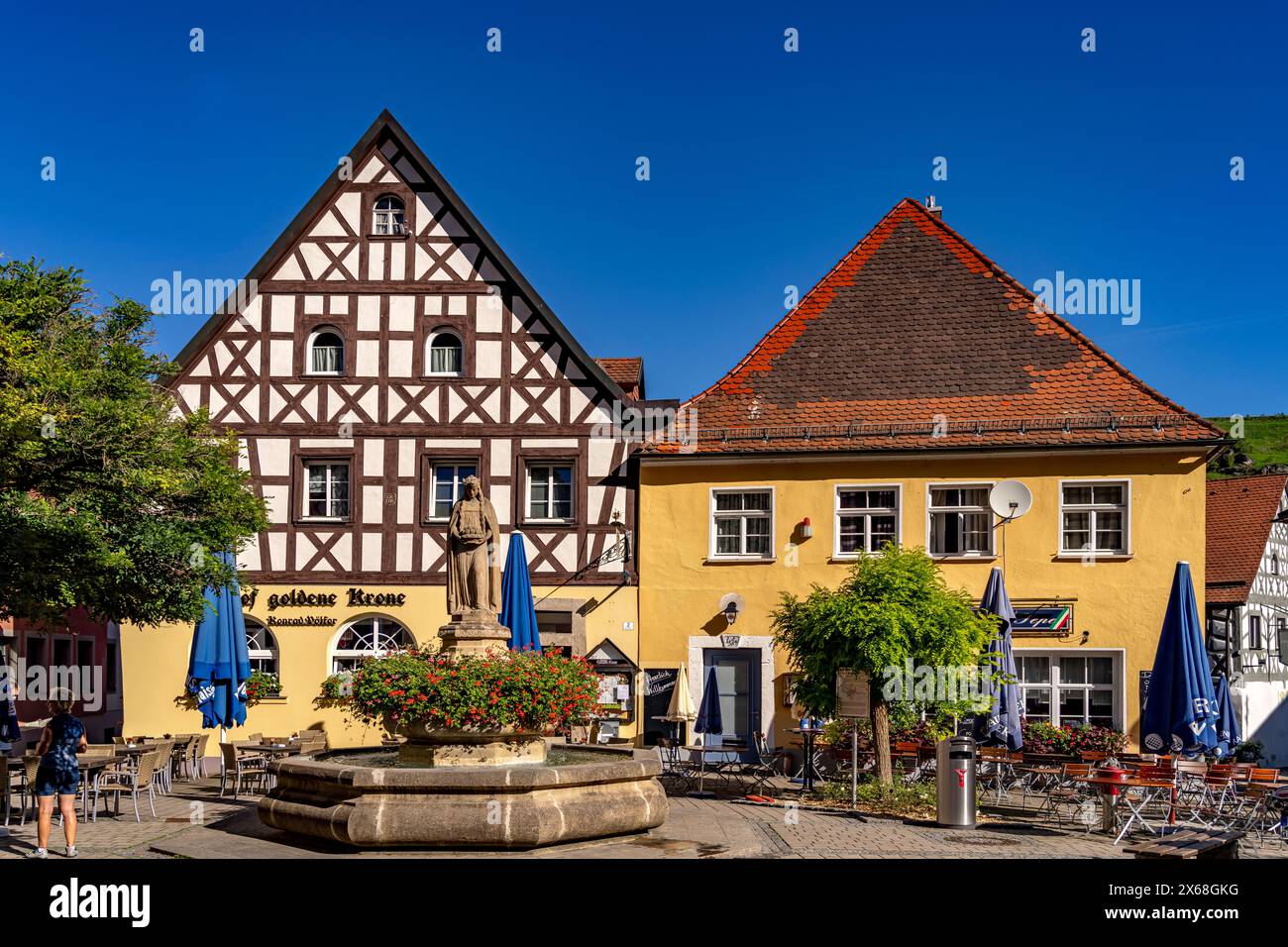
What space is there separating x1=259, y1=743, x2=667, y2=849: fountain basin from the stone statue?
282 centimetres

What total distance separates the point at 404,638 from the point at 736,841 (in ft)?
39.8

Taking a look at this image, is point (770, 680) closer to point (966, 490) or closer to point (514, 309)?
point (966, 490)

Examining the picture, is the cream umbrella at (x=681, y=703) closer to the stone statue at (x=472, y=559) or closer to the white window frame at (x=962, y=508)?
the white window frame at (x=962, y=508)

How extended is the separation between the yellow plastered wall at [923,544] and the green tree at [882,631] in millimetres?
4956

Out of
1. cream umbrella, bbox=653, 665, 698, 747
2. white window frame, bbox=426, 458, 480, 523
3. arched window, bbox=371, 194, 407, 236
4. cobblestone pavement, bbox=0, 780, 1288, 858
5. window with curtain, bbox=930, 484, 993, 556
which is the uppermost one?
arched window, bbox=371, 194, 407, 236

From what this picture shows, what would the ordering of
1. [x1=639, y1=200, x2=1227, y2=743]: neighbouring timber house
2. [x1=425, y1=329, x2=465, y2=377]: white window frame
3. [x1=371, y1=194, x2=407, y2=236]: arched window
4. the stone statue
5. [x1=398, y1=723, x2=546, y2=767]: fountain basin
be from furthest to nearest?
[x1=371, y1=194, x2=407, y2=236]: arched window → [x1=425, y1=329, x2=465, y2=377]: white window frame → [x1=639, y1=200, x2=1227, y2=743]: neighbouring timber house → the stone statue → [x1=398, y1=723, x2=546, y2=767]: fountain basin

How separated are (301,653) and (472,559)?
9.76 m

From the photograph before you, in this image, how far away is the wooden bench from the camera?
11602 millimetres

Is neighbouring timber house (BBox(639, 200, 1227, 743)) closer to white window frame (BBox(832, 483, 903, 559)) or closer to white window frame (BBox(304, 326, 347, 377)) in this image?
white window frame (BBox(832, 483, 903, 559))

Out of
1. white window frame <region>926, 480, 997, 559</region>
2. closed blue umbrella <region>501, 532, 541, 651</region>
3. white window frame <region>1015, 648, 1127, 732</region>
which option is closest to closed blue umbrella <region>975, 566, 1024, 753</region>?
white window frame <region>1015, 648, 1127, 732</region>

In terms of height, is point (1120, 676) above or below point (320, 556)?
below

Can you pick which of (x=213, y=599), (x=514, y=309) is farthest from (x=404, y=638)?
(x=514, y=309)

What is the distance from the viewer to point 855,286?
25.2 metres
